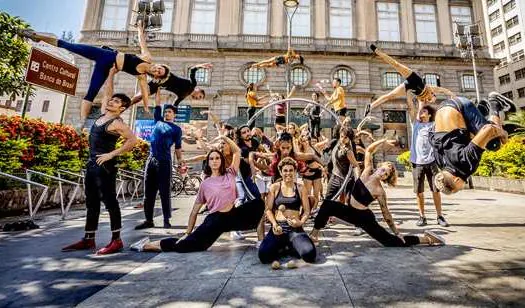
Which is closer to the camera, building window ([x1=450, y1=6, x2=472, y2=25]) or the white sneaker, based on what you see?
the white sneaker

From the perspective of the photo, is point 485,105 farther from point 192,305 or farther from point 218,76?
point 218,76

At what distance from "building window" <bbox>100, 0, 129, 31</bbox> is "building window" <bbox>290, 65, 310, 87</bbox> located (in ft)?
58.5

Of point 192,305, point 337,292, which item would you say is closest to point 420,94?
point 337,292

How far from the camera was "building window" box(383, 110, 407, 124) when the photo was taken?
27.0m

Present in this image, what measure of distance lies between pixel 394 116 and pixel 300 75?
10363mm

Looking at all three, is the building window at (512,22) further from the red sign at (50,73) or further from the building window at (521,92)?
the red sign at (50,73)

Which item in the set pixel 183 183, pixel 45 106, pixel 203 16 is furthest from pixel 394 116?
pixel 45 106

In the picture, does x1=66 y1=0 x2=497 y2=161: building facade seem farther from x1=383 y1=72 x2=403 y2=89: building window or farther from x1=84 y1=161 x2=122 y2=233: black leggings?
x1=84 y1=161 x2=122 y2=233: black leggings

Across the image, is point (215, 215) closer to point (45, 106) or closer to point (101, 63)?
point (101, 63)

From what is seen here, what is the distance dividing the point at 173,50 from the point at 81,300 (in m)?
27.7

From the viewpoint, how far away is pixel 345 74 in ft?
88.6

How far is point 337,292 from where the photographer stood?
235cm

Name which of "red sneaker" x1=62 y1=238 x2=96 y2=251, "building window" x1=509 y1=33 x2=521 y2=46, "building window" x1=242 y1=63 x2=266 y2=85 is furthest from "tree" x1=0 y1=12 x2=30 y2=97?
"building window" x1=509 y1=33 x2=521 y2=46

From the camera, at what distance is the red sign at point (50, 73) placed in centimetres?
758
